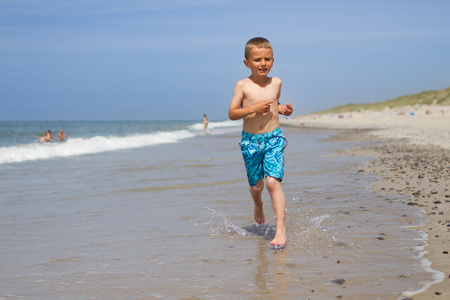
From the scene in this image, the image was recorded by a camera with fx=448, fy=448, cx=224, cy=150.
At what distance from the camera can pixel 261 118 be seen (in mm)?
4191

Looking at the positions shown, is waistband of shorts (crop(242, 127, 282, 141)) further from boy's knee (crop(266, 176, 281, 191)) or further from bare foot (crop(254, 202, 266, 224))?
bare foot (crop(254, 202, 266, 224))

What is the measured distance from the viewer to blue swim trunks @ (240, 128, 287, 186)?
4098 millimetres

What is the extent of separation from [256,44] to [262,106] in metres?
0.59

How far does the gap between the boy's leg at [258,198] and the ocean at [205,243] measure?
0.34 feet

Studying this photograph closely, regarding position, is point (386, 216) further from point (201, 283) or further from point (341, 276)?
point (201, 283)

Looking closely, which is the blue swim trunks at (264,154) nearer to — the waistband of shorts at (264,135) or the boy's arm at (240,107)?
the waistband of shorts at (264,135)

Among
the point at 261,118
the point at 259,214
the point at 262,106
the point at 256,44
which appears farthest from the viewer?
the point at 259,214

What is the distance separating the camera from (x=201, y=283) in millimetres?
2922

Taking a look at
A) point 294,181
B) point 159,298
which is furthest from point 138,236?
point 294,181

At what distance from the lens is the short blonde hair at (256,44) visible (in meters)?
4.07

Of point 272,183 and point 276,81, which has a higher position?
point 276,81

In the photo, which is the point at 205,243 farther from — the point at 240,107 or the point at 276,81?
the point at 276,81

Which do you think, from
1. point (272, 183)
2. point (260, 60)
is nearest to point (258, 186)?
point (272, 183)

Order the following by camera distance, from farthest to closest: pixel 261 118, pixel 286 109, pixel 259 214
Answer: pixel 259 214 < pixel 286 109 < pixel 261 118
